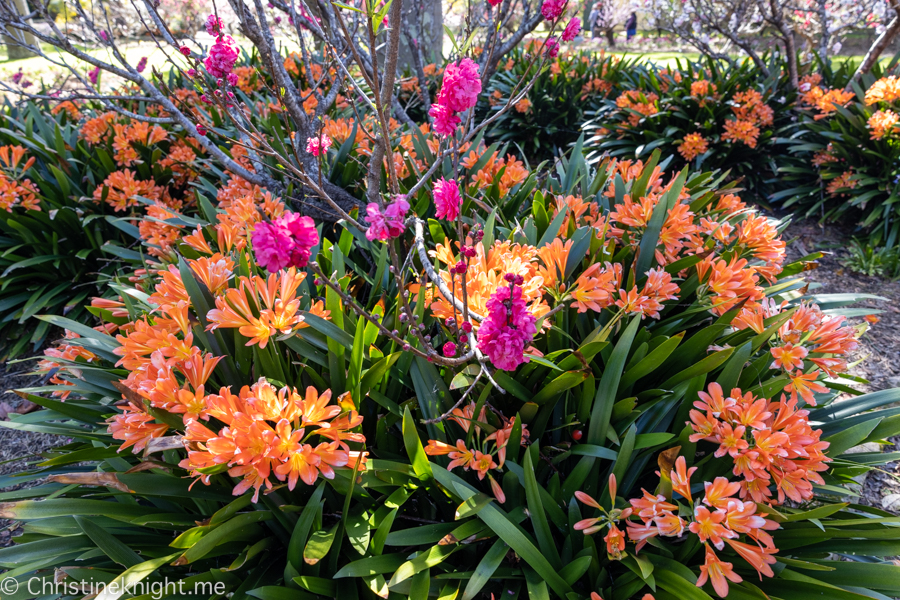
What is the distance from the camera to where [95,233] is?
288 cm

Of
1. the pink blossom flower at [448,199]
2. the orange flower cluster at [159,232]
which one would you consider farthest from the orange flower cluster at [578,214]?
the orange flower cluster at [159,232]

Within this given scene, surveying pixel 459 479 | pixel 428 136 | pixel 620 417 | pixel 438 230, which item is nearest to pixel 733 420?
pixel 620 417

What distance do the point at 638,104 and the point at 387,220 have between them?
405 centimetres

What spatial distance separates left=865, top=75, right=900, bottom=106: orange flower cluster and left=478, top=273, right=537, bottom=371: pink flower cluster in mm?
4058

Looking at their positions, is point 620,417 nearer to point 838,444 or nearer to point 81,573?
point 838,444

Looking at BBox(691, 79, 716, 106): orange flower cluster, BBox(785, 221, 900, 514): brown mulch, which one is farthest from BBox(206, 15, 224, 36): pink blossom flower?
BBox(691, 79, 716, 106): orange flower cluster

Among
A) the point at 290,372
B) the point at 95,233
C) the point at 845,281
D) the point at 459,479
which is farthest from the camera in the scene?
the point at 845,281

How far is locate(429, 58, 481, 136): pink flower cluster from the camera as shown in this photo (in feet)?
3.46

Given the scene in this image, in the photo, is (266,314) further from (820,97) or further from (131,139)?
(820,97)

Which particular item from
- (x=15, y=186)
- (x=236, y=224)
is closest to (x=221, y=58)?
(x=236, y=224)

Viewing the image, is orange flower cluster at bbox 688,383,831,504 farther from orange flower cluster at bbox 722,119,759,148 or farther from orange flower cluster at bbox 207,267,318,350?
orange flower cluster at bbox 722,119,759,148

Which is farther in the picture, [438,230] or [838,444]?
[438,230]

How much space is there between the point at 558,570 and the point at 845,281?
337 centimetres

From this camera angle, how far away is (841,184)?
3.66m
